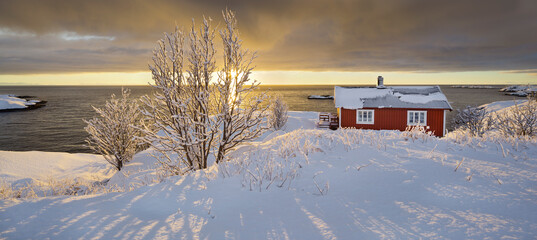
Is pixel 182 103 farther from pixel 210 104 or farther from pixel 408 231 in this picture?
pixel 408 231

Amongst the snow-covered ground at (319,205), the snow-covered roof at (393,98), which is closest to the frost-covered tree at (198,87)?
the snow-covered ground at (319,205)

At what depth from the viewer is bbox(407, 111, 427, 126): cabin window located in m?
22.5

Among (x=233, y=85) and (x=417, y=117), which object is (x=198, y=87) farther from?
(x=417, y=117)

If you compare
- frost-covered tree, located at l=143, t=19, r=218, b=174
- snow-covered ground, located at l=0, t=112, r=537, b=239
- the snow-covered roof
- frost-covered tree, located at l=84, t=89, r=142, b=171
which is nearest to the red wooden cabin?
the snow-covered roof

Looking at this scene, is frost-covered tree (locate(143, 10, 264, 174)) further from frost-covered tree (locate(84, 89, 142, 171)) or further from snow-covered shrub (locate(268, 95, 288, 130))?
snow-covered shrub (locate(268, 95, 288, 130))

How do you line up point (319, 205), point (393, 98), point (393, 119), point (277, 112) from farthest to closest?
point (277, 112) < point (393, 98) < point (393, 119) < point (319, 205)

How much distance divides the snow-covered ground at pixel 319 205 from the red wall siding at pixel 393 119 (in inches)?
720

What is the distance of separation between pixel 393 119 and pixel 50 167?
24868mm

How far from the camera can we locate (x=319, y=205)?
3.54 meters

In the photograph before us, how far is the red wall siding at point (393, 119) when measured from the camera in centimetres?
2216

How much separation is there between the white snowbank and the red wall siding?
19.1m

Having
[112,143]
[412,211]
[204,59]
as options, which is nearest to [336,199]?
[412,211]

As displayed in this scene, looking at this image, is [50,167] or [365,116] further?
[365,116]

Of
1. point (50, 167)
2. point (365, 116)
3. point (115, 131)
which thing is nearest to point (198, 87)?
point (115, 131)
